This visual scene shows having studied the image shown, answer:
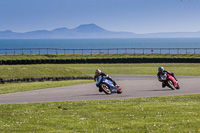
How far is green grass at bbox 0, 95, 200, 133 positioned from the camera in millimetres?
10102

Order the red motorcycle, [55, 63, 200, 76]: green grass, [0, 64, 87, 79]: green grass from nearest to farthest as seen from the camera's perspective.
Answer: the red motorcycle, [0, 64, 87, 79]: green grass, [55, 63, 200, 76]: green grass

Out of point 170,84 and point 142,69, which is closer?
point 170,84

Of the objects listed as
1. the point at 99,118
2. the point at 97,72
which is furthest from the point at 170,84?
the point at 99,118

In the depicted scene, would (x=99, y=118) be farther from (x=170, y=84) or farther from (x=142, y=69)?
(x=142, y=69)

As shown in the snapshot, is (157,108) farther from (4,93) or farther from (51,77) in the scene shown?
(51,77)

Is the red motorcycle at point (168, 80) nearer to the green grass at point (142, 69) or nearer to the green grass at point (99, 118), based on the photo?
the green grass at point (99, 118)

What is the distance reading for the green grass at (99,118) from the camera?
10102 mm

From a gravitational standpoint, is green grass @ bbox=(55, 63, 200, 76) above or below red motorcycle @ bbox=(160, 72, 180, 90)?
below

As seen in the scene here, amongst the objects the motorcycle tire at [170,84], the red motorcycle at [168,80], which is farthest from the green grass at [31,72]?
the motorcycle tire at [170,84]

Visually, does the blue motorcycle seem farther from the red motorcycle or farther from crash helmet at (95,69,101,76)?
the red motorcycle

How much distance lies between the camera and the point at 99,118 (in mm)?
11836

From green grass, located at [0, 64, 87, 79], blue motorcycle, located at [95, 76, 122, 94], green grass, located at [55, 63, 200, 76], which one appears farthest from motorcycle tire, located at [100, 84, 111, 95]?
green grass, located at [55, 63, 200, 76]

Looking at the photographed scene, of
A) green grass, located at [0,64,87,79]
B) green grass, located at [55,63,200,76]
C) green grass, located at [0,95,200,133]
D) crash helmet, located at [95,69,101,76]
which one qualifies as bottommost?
green grass, located at [55,63,200,76]

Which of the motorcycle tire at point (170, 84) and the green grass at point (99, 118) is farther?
the motorcycle tire at point (170, 84)
